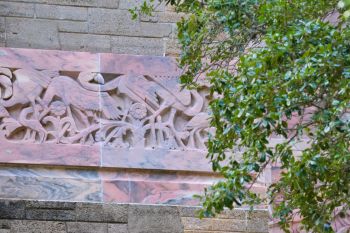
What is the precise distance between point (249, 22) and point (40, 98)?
2577mm

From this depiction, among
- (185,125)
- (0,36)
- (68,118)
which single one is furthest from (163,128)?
(0,36)

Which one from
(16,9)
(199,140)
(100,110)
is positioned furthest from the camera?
(16,9)

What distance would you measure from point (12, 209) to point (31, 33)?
1.74m

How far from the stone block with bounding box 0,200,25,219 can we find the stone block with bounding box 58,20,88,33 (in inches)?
70.2

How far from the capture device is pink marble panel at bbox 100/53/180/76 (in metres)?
10.0

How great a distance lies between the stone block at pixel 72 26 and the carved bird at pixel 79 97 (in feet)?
1.74

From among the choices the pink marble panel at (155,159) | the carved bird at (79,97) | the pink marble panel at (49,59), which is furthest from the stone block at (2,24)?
the pink marble panel at (155,159)

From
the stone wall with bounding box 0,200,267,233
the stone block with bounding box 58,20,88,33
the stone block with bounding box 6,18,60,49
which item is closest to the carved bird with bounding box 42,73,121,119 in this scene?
the stone block with bounding box 6,18,60,49

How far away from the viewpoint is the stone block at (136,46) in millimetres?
10266

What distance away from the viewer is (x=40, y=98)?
9.78m

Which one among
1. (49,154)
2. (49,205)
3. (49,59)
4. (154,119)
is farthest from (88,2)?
(49,205)

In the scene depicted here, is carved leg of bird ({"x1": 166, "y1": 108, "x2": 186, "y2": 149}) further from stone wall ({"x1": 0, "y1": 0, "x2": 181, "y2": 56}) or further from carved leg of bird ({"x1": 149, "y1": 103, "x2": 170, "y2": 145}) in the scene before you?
stone wall ({"x1": 0, "y1": 0, "x2": 181, "y2": 56})

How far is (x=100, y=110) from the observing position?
32.3 feet

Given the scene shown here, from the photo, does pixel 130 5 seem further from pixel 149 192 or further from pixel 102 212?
pixel 102 212
